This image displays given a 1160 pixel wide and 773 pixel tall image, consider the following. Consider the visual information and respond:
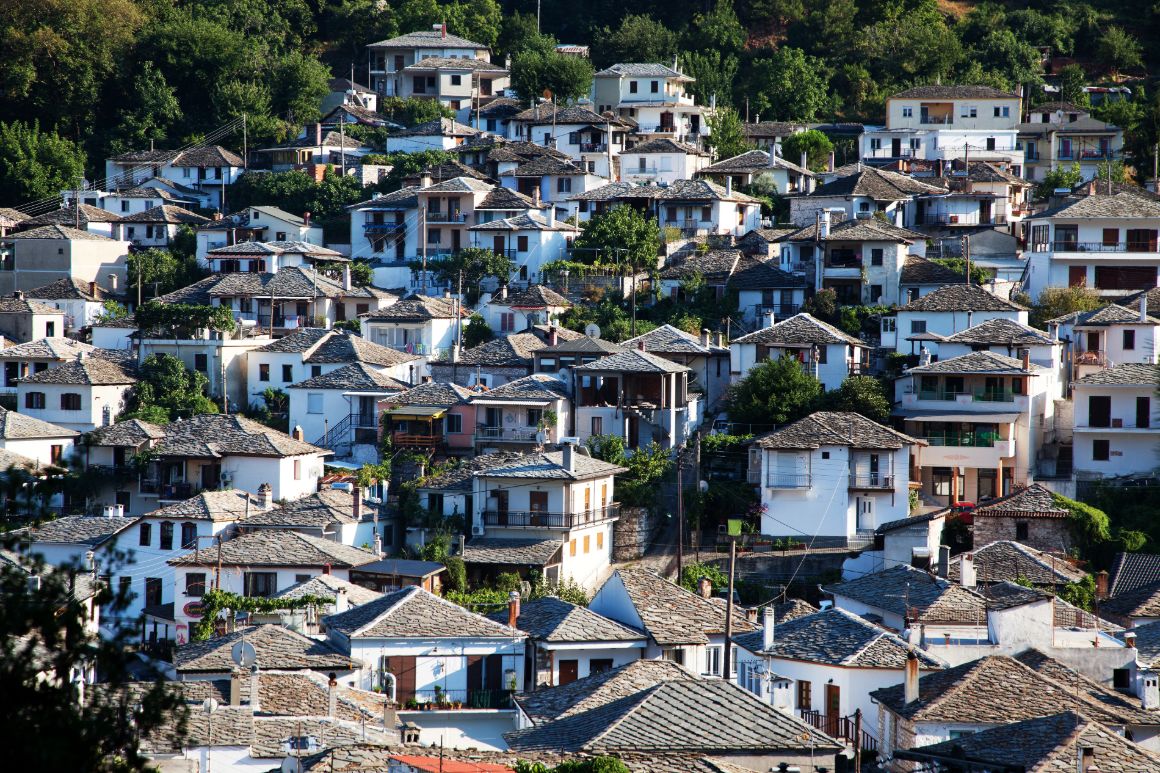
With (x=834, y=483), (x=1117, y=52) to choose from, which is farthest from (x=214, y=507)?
(x=1117, y=52)

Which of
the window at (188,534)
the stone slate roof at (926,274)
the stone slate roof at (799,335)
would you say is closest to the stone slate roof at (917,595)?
the stone slate roof at (799,335)

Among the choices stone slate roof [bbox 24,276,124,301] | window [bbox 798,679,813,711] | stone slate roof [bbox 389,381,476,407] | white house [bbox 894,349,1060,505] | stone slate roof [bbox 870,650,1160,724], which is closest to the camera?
stone slate roof [bbox 870,650,1160,724]

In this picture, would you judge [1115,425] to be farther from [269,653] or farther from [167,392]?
[167,392]

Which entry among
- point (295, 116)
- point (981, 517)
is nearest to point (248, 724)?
point (981, 517)

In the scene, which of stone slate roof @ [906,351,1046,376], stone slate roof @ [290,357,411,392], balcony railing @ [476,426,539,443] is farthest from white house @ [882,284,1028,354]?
stone slate roof @ [290,357,411,392]

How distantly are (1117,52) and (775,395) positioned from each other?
172ft

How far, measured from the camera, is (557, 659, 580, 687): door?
137ft

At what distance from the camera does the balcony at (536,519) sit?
53.8 m

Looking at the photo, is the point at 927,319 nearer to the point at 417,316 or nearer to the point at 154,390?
the point at 417,316

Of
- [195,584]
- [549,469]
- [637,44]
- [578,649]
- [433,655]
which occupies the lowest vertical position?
[433,655]

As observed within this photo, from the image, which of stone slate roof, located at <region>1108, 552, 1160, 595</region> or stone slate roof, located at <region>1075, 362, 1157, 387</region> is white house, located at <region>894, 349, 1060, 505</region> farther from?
stone slate roof, located at <region>1108, 552, 1160, 595</region>

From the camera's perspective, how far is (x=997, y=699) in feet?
111

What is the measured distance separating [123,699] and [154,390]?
172ft

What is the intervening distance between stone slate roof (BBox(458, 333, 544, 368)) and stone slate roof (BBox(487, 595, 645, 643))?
22139mm
